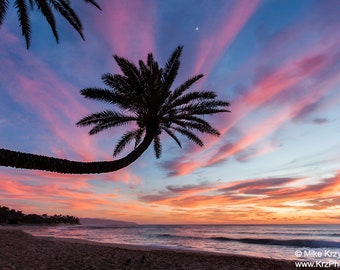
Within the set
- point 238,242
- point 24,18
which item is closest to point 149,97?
point 24,18

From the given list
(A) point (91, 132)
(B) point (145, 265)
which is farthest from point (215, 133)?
(B) point (145, 265)

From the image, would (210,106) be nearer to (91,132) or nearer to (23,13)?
(91,132)

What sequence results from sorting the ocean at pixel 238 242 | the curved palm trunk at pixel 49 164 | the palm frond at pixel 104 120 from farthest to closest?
1. the ocean at pixel 238 242
2. the palm frond at pixel 104 120
3. the curved palm trunk at pixel 49 164

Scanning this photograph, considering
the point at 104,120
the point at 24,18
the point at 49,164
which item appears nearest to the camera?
the point at 49,164

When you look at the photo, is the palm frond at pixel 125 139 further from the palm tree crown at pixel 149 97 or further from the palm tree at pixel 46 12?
the palm tree at pixel 46 12

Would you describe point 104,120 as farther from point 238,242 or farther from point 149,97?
point 238,242

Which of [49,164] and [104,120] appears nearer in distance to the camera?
[49,164]

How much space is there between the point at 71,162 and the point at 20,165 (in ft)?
5.49

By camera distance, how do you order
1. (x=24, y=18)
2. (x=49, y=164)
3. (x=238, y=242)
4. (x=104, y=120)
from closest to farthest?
(x=49, y=164) < (x=24, y=18) < (x=104, y=120) < (x=238, y=242)

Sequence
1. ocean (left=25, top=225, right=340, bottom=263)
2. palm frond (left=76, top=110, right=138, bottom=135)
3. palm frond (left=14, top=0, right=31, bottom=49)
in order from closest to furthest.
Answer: palm frond (left=14, top=0, right=31, bottom=49) < palm frond (left=76, top=110, right=138, bottom=135) < ocean (left=25, top=225, right=340, bottom=263)

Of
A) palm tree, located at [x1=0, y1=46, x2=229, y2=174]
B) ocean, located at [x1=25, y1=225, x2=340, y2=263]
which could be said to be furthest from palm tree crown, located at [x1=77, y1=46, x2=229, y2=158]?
ocean, located at [x1=25, y1=225, x2=340, y2=263]

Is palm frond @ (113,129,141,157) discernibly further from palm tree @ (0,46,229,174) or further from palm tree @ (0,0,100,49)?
palm tree @ (0,0,100,49)

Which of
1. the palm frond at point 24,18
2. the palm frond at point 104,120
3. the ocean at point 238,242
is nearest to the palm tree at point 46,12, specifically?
the palm frond at point 24,18

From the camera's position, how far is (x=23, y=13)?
9.88m
